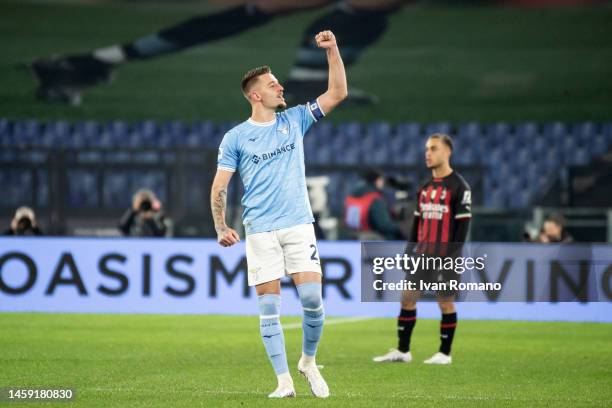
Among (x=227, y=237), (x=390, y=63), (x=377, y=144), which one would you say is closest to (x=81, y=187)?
(x=377, y=144)

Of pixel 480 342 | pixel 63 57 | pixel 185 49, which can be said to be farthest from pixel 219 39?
pixel 480 342

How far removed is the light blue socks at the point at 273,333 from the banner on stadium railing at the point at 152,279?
678cm

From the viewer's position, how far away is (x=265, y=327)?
7.03 m

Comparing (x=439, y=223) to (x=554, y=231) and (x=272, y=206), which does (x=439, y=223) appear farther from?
(x=554, y=231)

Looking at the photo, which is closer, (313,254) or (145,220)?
(313,254)

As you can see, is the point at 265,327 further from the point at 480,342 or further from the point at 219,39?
the point at 219,39

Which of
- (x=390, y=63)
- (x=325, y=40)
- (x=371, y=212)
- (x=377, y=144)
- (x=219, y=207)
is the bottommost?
(x=371, y=212)

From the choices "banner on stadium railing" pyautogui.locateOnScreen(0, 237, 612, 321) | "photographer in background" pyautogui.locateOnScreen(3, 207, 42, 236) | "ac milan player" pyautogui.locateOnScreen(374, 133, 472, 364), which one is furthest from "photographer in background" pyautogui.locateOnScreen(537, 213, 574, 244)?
"photographer in background" pyautogui.locateOnScreen(3, 207, 42, 236)

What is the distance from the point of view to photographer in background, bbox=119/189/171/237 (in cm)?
1559

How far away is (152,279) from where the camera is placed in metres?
14.0

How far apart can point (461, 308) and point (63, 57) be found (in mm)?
13944

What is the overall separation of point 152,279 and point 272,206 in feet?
23.7

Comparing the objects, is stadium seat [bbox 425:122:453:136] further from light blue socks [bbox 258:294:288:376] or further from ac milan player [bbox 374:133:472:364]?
light blue socks [bbox 258:294:288:376]

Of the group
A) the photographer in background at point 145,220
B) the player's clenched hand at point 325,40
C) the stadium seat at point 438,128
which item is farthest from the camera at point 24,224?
the stadium seat at point 438,128
